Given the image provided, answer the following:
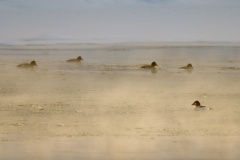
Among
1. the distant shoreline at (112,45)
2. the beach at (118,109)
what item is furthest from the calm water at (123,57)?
the distant shoreline at (112,45)

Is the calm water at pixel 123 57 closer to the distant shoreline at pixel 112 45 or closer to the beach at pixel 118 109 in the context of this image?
the beach at pixel 118 109

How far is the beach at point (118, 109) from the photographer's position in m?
9.29

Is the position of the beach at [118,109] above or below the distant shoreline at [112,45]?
below

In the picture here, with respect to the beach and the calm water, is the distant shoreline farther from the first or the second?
the beach

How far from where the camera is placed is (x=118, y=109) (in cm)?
1288

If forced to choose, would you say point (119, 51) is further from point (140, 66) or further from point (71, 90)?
point (71, 90)

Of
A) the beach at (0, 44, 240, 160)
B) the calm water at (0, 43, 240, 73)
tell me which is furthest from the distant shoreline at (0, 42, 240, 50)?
the beach at (0, 44, 240, 160)

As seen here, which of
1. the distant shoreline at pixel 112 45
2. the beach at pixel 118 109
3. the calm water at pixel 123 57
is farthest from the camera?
the distant shoreline at pixel 112 45

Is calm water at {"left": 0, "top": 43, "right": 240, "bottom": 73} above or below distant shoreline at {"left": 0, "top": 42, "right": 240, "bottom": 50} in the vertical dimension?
below

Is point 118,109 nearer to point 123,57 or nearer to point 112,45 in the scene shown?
point 123,57

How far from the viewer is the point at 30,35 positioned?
3653 centimetres

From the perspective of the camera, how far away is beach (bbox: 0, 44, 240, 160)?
9.29m

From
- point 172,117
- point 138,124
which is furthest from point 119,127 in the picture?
point 172,117

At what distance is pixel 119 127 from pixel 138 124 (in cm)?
35
